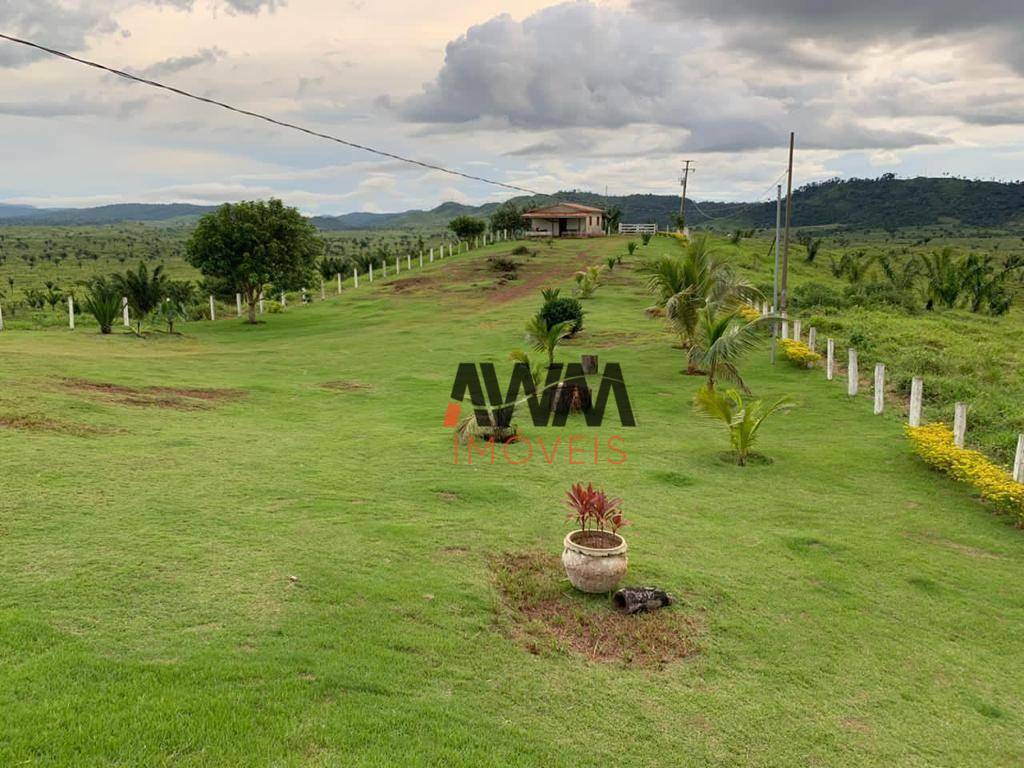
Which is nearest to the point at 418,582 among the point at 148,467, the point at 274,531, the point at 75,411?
the point at 274,531

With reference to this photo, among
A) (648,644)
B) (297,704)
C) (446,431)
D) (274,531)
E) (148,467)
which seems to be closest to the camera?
(297,704)

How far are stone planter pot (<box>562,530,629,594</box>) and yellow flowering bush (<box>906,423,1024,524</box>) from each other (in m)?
7.63

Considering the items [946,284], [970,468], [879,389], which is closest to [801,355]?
[879,389]

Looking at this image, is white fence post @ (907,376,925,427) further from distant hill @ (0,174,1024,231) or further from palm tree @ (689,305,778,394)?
distant hill @ (0,174,1024,231)

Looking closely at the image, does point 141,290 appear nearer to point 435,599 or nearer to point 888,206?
point 435,599

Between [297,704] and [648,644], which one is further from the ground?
[297,704]

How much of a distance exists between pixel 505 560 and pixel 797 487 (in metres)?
6.66

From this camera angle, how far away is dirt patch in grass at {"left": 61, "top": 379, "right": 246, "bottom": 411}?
1562cm

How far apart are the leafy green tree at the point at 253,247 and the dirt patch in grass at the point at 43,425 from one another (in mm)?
21433

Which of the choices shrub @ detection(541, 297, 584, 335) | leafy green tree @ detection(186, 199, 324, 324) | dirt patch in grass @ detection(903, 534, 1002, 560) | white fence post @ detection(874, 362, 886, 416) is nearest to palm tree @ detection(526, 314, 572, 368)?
shrub @ detection(541, 297, 584, 335)

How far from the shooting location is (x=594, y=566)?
8086 millimetres

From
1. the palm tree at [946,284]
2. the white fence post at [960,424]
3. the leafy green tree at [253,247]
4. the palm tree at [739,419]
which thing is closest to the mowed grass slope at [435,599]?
the palm tree at [739,419]

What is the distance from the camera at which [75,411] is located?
13.7m

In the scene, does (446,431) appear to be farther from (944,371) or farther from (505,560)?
(944,371)
